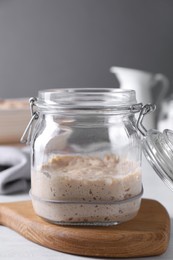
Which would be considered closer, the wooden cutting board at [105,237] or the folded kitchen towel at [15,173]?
the wooden cutting board at [105,237]

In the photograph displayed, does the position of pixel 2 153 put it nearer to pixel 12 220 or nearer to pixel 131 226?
pixel 12 220

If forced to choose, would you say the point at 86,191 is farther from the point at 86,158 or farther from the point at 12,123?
the point at 12,123

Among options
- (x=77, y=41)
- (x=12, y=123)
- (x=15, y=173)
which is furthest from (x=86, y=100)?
(x=77, y=41)

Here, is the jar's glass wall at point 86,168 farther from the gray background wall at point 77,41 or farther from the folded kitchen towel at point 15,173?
the gray background wall at point 77,41

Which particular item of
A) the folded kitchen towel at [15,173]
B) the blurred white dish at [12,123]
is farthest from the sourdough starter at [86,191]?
the blurred white dish at [12,123]

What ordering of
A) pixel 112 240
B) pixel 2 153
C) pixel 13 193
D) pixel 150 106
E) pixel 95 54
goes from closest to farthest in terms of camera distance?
pixel 112 240 → pixel 150 106 → pixel 13 193 → pixel 2 153 → pixel 95 54

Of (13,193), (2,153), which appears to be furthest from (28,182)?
(2,153)
